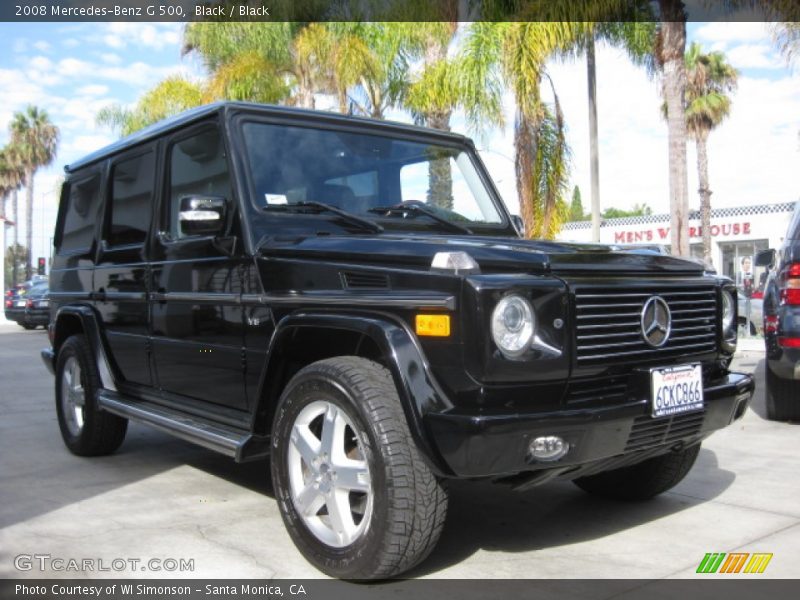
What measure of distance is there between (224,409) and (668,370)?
2.17m

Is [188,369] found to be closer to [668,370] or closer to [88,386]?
[88,386]

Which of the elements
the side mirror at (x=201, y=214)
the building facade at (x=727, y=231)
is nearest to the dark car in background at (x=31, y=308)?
the building facade at (x=727, y=231)

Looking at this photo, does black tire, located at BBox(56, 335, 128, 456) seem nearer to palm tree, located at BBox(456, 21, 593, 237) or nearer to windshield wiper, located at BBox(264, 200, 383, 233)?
windshield wiper, located at BBox(264, 200, 383, 233)

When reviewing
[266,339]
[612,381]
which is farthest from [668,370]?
[266,339]

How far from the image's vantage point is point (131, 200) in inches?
211

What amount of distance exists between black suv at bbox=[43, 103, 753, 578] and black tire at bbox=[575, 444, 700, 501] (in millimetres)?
11

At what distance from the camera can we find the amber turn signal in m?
3.06

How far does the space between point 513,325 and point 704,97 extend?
3170cm

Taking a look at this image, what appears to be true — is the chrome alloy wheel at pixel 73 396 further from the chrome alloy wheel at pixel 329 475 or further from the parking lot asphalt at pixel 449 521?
the chrome alloy wheel at pixel 329 475

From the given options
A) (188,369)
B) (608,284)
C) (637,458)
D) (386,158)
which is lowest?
(637,458)

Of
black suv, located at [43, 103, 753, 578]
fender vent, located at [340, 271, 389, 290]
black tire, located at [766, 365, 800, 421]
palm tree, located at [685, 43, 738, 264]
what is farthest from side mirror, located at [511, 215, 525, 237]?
palm tree, located at [685, 43, 738, 264]

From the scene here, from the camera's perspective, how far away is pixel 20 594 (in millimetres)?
3342

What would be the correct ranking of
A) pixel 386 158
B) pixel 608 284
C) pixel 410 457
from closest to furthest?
pixel 410 457
pixel 608 284
pixel 386 158

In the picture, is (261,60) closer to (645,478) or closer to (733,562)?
(645,478)
